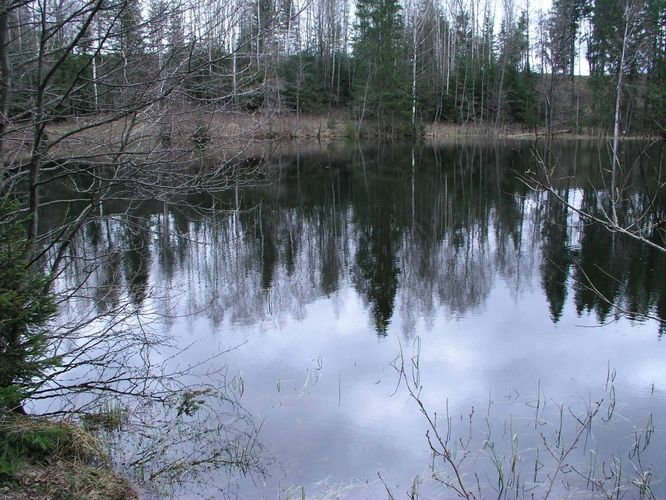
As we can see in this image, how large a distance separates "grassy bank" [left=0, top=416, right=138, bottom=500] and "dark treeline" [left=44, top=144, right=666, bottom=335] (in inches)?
57.8

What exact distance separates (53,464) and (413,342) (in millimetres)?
4686

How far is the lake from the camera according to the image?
16.5 feet

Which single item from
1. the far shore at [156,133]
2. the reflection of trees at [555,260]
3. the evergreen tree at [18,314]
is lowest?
the reflection of trees at [555,260]

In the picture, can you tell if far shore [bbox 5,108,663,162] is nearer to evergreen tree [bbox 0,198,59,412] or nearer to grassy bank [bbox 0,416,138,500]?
evergreen tree [bbox 0,198,59,412]

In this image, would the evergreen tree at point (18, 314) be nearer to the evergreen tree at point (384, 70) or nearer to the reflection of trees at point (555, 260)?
the reflection of trees at point (555, 260)

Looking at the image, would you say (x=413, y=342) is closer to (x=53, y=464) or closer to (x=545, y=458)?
(x=545, y=458)

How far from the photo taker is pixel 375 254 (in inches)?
504

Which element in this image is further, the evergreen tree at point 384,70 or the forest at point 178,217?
the evergreen tree at point 384,70

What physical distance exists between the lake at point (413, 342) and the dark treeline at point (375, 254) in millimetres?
65

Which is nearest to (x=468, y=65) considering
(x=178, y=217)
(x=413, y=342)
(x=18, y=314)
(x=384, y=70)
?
(x=384, y=70)

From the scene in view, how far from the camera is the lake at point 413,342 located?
16.5 feet

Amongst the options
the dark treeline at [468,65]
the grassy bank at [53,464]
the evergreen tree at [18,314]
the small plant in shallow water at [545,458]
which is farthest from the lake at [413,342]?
the dark treeline at [468,65]

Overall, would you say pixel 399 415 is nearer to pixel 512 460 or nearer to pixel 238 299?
pixel 512 460

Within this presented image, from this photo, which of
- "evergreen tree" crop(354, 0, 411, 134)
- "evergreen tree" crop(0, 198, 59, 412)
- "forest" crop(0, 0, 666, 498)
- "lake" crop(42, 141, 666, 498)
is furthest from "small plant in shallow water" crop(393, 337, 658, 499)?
"evergreen tree" crop(354, 0, 411, 134)
